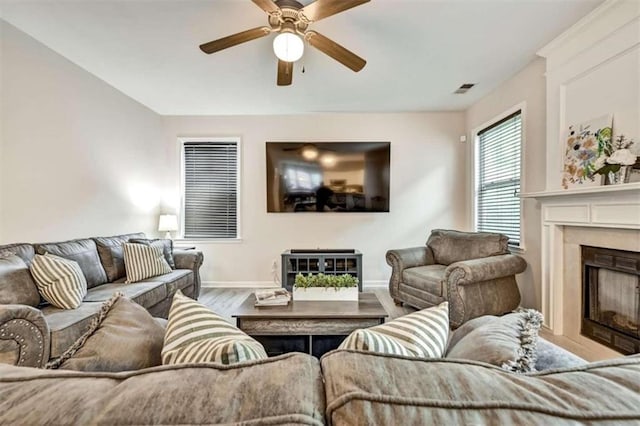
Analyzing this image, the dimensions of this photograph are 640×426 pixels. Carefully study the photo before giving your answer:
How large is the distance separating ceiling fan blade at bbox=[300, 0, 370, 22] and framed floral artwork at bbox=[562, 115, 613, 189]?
2.02m

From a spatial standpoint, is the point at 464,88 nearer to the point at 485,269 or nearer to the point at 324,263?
the point at 485,269

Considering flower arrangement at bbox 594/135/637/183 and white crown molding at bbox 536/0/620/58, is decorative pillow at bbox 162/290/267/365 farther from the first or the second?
white crown molding at bbox 536/0/620/58

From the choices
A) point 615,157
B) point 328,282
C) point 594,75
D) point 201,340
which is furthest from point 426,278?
point 201,340

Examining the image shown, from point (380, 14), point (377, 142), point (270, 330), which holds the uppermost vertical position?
point (380, 14)

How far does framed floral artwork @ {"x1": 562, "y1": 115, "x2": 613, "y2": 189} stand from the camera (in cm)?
233

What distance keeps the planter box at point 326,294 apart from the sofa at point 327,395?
2014mm

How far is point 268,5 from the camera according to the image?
1.90 metres

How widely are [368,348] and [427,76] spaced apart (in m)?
3.39

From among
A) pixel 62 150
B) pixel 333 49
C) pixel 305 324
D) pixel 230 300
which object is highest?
pixel 333 49

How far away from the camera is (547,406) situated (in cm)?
45

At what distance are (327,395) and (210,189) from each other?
15.2 feet

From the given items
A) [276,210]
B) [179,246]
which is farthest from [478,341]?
[179,246]

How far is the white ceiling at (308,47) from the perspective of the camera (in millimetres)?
2273

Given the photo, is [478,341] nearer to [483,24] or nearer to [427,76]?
[483,24]
